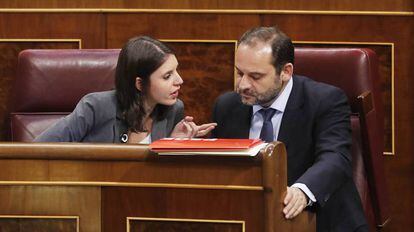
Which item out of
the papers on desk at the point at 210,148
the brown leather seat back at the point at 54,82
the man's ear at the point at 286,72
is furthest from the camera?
the brown leather seat back at the point at 54,82

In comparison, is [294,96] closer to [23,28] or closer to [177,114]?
[177,114]

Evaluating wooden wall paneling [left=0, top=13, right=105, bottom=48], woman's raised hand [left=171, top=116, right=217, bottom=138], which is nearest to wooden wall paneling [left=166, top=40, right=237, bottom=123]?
wooden wall paneling [left=0, top=13, right=105, bottom=48]

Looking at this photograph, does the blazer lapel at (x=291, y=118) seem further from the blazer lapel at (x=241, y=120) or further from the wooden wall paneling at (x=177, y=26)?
the wooden wall paneling at (x=177, y=26)

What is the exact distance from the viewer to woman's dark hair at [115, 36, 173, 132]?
171 cm

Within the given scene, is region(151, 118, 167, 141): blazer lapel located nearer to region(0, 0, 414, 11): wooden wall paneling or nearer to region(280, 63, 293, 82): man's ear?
region(280, 63, 293, 82): man's ear

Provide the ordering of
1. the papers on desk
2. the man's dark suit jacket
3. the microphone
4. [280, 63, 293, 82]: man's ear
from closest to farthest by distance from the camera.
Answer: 1. the papers on desk
2. the man's dark suit jacket
3. [280, 63, 293, 82]: man's ear
4. the microphone

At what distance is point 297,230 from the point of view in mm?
1297

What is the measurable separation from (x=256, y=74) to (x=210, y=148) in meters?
0.40

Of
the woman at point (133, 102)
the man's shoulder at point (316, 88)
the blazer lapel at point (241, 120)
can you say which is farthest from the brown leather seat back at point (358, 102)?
the woman at point (133, 102)

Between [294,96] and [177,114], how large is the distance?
0.28 m

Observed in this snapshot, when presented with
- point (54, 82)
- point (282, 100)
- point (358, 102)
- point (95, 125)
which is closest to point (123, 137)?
point (95, 125)

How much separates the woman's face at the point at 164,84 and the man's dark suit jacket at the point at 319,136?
0.38 feet

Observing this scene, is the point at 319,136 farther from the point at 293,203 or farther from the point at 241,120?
the point at 293,203

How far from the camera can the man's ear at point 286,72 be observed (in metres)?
1.58
